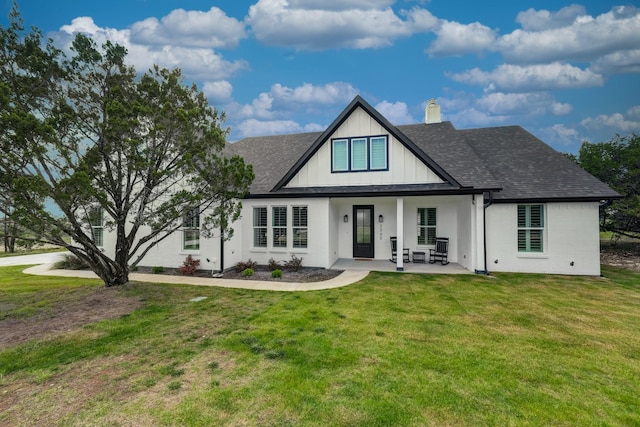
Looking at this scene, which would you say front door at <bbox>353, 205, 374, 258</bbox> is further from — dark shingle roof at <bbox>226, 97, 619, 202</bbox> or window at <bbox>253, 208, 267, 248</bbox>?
window at <bbox>253, 208, 267, 248</bbox>

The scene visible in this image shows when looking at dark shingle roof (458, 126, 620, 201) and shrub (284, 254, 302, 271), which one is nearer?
dark shingle roof (458, 126, 620, 201)

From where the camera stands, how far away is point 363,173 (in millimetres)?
12367

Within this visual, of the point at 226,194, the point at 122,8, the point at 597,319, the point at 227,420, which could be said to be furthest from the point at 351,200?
the point at 122,8

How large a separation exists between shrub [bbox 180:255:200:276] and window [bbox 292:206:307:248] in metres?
4.25

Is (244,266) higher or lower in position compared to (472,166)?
lower

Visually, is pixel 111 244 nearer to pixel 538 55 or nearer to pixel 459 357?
pixel 459 357

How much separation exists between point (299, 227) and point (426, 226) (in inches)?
240

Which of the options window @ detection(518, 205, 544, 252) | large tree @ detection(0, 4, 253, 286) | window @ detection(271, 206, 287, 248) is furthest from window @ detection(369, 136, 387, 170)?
window @ detection(518, 205, 544, 252)

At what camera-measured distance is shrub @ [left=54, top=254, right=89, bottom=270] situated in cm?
1306

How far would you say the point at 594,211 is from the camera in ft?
35.7

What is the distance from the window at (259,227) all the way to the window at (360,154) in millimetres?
3862

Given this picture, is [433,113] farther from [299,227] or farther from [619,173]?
[619,173]

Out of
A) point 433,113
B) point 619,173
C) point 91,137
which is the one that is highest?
point 433,113

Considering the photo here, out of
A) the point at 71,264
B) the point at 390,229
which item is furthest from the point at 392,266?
the point at 71,264
